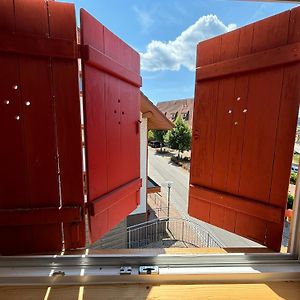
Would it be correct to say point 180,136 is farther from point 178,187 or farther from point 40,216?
point 40,216

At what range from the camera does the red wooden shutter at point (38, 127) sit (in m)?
0.92

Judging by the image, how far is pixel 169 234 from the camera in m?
5.71

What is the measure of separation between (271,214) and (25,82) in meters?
1.43

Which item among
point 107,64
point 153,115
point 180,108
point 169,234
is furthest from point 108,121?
point 180,108

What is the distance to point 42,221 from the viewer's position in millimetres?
1049

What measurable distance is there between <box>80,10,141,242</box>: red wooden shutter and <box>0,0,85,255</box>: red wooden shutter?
2.8 inches

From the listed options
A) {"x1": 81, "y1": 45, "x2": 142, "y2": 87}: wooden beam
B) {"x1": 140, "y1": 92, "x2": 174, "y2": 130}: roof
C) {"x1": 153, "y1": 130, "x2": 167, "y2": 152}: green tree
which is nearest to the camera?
{"x1": 81, "y1": 45, "x2": 142, "y2": 87}: wooden beam

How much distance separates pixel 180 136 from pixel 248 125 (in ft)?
45.5

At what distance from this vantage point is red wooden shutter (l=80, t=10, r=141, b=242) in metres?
1.06

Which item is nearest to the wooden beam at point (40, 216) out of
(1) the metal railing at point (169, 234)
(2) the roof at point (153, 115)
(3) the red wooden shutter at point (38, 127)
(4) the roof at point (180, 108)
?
(3) the red wooden shutter at point (38, 127)

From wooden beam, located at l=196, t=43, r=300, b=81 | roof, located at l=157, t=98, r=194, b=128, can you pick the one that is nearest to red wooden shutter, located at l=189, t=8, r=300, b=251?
wooden beam, located at l=196, t=43, r=300, b=81

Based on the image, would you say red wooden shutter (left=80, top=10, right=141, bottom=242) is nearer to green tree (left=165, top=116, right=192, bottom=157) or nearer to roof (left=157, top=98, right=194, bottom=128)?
green tree (left=165, top=116, right=192, bottom=157)

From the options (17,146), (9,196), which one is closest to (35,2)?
(17,146)

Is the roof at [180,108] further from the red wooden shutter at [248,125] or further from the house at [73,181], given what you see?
the house at [73,181]
